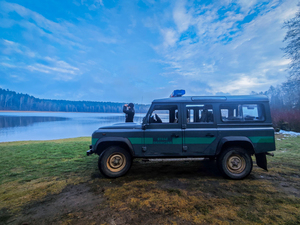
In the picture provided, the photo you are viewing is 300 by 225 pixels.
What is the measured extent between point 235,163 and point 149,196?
2.75m

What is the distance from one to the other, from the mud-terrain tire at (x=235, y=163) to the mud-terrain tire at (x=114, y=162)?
8.94 ft

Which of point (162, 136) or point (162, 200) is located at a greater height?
point (162, 136)

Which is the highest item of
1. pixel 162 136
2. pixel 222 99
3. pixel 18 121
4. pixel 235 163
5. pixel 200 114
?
pixel 18 121

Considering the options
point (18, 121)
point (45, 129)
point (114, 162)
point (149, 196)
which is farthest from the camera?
point (18, 121)

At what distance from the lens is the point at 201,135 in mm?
4145

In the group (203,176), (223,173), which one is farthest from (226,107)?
(203,176)

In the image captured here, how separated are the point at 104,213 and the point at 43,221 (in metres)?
1.04

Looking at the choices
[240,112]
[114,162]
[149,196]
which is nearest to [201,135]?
[240,112]

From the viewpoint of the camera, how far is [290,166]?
507 cm

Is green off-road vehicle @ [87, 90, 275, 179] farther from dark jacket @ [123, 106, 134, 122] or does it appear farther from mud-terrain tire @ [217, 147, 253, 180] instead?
dark jacket @ [123, 106, 134, 122]

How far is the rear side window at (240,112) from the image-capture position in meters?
4.26

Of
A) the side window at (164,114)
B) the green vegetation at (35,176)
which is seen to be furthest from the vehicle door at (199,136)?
the green vegetation at (35,176)

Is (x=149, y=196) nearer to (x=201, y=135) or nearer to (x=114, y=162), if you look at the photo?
(x=114, y=162)

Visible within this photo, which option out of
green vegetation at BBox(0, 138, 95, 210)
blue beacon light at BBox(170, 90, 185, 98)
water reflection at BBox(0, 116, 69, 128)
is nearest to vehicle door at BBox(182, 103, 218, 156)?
blue beacon light at BBox(170, 90, 185, 98)
